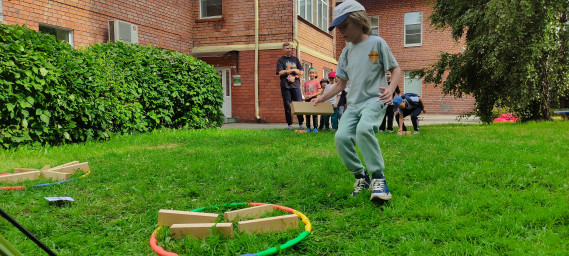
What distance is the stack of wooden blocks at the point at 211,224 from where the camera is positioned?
2555mm

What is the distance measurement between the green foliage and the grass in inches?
194

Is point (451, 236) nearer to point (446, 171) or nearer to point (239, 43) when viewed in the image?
point (446, 171)

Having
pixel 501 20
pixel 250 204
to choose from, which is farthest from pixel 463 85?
pixel 250 204

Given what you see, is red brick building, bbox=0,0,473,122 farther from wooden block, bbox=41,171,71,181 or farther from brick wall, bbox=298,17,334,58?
wooden block, bbox=41,171,71,181

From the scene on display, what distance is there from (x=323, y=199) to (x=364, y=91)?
999 millimetres

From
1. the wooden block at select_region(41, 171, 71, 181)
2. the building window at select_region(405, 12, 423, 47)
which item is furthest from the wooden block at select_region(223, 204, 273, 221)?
the building window at select_region(405, 12, 423, 47)

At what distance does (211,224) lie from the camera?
2584mm

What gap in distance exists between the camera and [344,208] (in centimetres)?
320

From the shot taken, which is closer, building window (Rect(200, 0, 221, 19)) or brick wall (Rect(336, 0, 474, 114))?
building window (Rect(200, 0, 221, 19))

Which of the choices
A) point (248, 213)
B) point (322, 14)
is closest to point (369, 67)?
point (248, 213)

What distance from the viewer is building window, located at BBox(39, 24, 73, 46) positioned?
1037cm

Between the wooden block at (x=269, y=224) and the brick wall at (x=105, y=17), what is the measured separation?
9.44 m

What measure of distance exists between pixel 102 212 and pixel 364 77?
95.4 inches

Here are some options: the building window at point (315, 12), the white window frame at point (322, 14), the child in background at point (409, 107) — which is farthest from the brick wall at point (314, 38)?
the child in background at point (409, 107)
